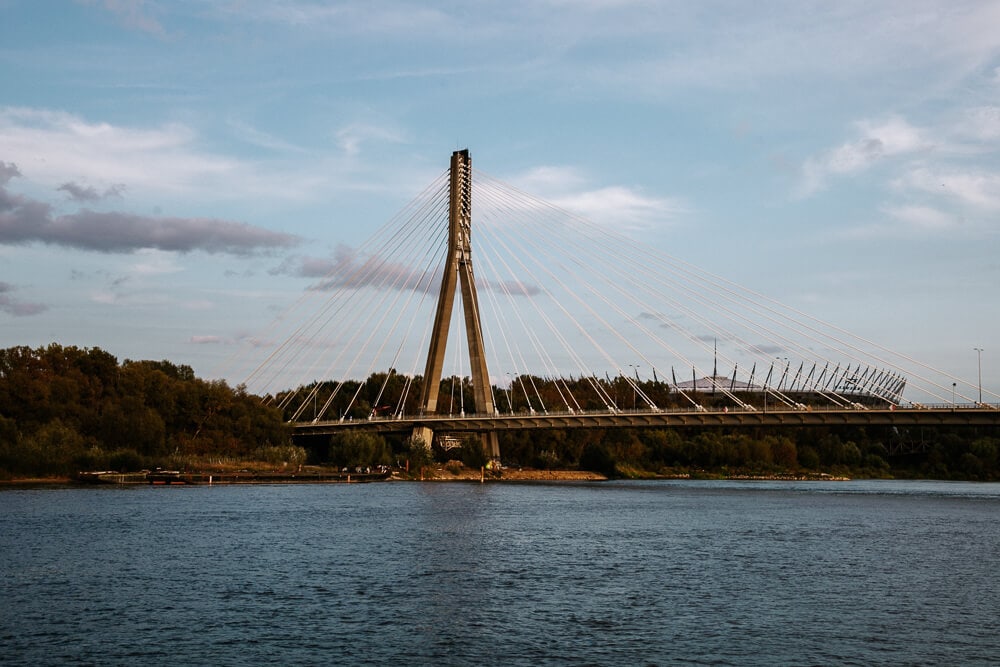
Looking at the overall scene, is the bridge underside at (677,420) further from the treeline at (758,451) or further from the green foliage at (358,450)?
the treeline at (758,451)

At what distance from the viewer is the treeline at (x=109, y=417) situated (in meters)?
75.0

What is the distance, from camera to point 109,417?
8281 centimetres

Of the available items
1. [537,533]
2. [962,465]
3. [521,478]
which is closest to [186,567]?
[537,533]

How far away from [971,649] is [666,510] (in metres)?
38.7

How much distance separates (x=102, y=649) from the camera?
21656mm

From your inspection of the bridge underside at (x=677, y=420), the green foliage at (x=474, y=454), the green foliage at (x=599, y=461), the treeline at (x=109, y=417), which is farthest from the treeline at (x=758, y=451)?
the treeline at (x=109, y=417)

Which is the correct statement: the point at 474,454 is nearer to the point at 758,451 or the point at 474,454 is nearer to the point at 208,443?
the point at 208,443

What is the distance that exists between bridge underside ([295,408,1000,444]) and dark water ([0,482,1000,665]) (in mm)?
18266

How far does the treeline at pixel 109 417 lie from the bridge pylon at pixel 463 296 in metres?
18.2

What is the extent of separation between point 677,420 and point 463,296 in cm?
2071

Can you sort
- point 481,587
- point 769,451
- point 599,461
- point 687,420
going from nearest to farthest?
point 481,587 < point 687,420 < point 599,461 < point 769,451

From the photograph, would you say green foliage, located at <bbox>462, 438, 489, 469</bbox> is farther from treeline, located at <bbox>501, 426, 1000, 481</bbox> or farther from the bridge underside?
treeline, located at <bbox>501, 426, 1000, 481</bbox>

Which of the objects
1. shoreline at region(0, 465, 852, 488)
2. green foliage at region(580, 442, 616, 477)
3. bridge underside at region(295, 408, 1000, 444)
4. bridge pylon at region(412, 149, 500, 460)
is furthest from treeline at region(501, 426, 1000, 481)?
bridge pylon at region(412, 149, 500, 460)

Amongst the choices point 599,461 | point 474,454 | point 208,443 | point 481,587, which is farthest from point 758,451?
point 481,587
